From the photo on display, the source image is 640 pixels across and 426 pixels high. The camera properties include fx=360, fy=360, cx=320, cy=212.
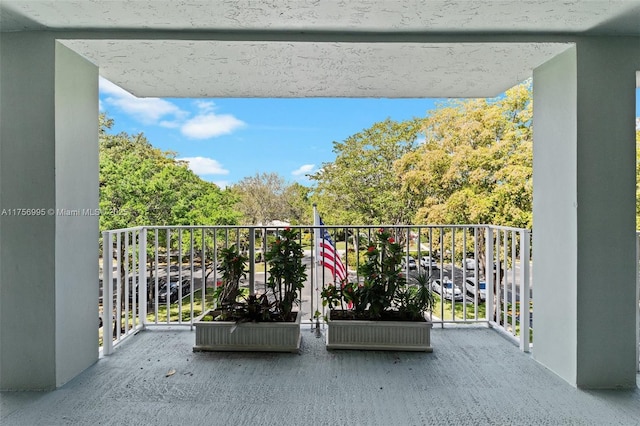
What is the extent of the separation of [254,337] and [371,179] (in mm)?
10192

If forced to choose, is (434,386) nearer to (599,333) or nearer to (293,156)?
(599,333)

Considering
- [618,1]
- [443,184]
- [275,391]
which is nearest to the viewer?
[618,1]

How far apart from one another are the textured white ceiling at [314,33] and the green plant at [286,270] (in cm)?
150

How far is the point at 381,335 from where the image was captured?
3141 mm

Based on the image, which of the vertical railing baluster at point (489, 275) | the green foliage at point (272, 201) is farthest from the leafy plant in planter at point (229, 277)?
the green foliage at point (272, 201)

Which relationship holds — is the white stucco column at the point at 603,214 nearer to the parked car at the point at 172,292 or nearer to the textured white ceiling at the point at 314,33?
the textured white ceiling at the point at 314,33

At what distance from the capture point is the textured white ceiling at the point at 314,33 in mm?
2205

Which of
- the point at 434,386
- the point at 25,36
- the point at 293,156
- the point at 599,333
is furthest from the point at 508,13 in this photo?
the point at 293,156

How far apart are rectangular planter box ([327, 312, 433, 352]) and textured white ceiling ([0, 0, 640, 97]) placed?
2.18 metres

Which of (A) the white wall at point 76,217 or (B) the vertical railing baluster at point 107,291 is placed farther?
(B) the vertical railing baluster at point 107,291

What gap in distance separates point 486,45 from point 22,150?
10.9 ft

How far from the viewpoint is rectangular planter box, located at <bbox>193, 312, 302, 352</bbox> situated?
122 inches

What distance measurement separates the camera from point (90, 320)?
2.83 m

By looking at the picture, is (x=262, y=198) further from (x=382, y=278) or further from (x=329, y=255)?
Answer: (x=382, y=278)
